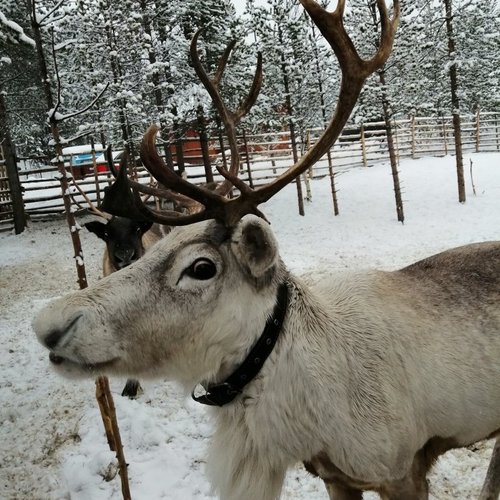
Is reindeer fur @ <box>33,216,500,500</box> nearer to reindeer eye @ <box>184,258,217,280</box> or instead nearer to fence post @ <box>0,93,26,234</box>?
reindeer eye @ <box>184,258,217,280</box>

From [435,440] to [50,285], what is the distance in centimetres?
1070

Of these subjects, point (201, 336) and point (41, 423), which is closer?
point (201, 336)

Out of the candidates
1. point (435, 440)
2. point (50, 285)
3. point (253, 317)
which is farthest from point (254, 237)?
point (50, 285)

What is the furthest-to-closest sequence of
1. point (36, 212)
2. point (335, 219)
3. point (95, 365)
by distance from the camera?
point (36, 212), point (335, 219), point (95, 365)

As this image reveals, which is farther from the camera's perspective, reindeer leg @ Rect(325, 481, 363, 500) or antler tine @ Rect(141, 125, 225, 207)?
reindeer leg @ Rect(325, 481, 363, 500)

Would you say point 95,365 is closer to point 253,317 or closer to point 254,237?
point 253,317

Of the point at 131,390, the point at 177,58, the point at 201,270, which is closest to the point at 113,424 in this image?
the point at 201,270

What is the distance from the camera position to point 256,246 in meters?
1.78

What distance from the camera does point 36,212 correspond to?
17906 millimetres

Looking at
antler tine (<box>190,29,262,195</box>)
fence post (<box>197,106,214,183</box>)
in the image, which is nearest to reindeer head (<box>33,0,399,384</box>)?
antler tine (<box>190,29,262,195</box>)

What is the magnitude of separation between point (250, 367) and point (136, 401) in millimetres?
3774

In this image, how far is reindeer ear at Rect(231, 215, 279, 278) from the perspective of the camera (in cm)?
173

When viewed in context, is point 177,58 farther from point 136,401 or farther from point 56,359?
point 56,359

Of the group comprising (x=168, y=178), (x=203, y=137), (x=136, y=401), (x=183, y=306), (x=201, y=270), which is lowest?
(x=136, y=401)
